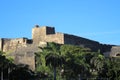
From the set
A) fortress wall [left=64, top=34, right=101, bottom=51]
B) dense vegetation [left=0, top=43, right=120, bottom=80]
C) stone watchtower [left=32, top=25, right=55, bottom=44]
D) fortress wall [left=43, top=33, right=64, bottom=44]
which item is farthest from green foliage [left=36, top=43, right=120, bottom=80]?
stone watchtower [left=32, top=25, right=55, bottom=44]

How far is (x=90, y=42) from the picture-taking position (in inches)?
3920

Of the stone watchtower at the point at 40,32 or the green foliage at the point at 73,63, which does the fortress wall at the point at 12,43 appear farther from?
the green foliage at the point at 73,63

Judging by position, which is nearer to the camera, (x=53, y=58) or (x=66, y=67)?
(x=53, y=58)

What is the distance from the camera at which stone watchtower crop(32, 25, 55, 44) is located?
10134 centimetres

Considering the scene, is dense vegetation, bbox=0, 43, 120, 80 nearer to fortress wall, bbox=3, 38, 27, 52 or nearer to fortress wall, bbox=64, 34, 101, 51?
fortress wall, bbox=64, 34, 101, 51

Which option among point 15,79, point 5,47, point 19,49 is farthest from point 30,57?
point 5,47

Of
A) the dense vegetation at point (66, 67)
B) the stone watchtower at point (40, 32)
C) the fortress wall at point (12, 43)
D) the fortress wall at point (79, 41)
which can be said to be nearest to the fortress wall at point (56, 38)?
the fortress wall at point (79, 41)

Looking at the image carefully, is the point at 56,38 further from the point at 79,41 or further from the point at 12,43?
the point at 12,43

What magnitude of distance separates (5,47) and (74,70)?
131 ft

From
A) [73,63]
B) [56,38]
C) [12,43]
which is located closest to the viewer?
[73,63]

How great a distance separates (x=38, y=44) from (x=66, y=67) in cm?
2287

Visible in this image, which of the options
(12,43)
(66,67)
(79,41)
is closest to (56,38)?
(79,41)

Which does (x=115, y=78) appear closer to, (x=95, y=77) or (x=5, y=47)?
(x=95, y=77)

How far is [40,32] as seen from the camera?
4018 inches
